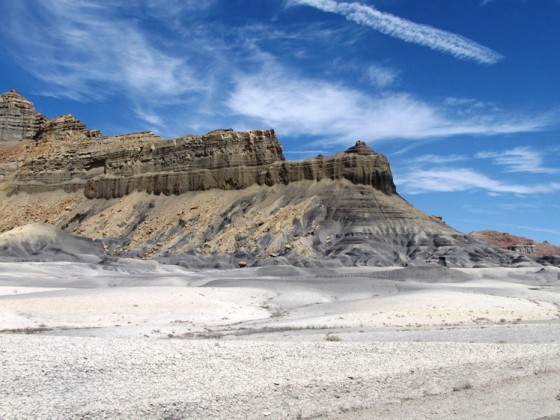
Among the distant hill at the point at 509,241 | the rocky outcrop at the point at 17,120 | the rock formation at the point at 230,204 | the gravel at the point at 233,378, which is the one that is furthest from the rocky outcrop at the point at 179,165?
the distant hill at the point at 509,241

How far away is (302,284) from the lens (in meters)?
41.6

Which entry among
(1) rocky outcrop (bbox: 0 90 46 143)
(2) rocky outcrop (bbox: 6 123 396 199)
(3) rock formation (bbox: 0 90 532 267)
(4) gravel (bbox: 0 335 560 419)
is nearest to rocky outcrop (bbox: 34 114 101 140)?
(2) rocky outcrop (bbox: 6 123 396 199)

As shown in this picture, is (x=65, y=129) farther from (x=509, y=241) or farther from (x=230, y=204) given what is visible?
(x=509, y=241)

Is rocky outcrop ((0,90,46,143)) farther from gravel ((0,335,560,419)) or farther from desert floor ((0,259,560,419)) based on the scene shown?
gravel ((0,335,560,419))

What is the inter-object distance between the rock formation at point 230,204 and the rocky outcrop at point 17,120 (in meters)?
24.8

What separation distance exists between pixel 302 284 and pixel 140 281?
11546mm

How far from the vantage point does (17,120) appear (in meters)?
132

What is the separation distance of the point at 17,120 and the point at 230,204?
243 feet

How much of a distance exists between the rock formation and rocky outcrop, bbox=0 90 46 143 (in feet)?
81.5

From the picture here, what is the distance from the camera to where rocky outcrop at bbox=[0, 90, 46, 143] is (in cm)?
13075

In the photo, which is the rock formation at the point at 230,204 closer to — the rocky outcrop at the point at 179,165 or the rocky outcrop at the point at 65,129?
the rocky outcrop at the point at 179,165

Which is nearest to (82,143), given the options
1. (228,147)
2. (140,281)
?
(228,147)

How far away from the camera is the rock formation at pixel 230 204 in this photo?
6725 cm

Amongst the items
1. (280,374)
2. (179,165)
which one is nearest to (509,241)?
(179,165)
